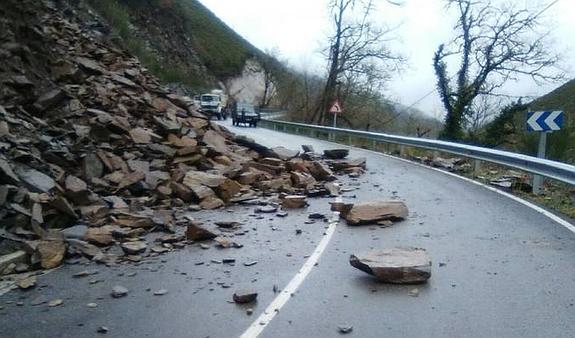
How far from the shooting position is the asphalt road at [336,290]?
429cm

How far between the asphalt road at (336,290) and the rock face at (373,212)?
0.79 ft

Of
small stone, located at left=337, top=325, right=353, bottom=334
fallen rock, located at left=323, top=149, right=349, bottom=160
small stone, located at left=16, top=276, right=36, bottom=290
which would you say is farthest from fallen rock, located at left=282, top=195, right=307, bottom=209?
fallen rock, located at left=323, top=149, right=349, bottom=160

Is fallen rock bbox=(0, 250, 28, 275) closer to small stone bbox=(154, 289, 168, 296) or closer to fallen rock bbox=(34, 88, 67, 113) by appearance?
small stone bbox=(154, 289, 168, 296)

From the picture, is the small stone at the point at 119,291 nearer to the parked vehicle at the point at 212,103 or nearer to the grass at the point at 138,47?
the grass at the point at 138,47

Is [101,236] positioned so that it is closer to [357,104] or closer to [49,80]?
[49,80]

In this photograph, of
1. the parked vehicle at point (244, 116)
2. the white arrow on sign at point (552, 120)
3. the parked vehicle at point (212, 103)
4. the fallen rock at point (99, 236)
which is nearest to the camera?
the fallen rock at point (99, 236)

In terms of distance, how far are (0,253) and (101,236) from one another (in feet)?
3.97

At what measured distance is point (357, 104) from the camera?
44812mm

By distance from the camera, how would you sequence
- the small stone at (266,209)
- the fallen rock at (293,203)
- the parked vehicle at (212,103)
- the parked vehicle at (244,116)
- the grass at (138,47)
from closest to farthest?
the small stone at (266,209) < the fallen rock at (293,203) < the grass at (138,47) < the parked vehicle at (244,116) < the parked vehicle at (212,103)

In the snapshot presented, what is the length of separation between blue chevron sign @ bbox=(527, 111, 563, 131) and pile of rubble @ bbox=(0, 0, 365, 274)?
460cm

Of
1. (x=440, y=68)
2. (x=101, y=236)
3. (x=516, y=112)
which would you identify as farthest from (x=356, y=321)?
(x=440, y=68)

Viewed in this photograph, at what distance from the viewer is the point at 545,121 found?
11.4m

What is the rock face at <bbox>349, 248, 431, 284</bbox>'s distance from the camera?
17.5 feet

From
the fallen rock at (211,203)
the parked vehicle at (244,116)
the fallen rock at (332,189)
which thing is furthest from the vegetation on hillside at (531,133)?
the parked vehicle at (244,116)
